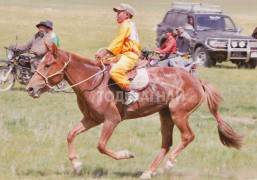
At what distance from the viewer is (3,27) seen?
43625mm

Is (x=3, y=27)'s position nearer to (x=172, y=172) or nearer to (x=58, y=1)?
(x=172, y=172)

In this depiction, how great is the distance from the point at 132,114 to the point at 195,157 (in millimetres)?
1666

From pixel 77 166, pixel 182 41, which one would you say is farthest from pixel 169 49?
pixel 77 166

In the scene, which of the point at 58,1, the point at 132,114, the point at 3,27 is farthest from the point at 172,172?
the point at 58,1

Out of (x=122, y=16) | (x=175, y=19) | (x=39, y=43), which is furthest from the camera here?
(x=175, y=19)

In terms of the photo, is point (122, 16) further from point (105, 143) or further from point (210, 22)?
point (210, 22)

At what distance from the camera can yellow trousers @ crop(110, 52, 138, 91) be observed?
903 centimetres

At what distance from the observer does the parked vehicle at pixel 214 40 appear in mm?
26031

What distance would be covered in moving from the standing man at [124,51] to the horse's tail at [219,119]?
120cm

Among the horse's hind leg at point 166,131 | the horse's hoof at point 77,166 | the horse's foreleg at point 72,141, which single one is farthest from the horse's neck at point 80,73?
the horse's hind leg at point 166,131

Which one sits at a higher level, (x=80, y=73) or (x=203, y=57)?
(x=80, y=73)

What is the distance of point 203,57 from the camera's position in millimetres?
26594

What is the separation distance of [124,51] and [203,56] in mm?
17623

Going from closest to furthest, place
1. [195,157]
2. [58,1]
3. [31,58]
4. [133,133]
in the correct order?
[195,157] < [133,133] < [31,58] < [58,1]
